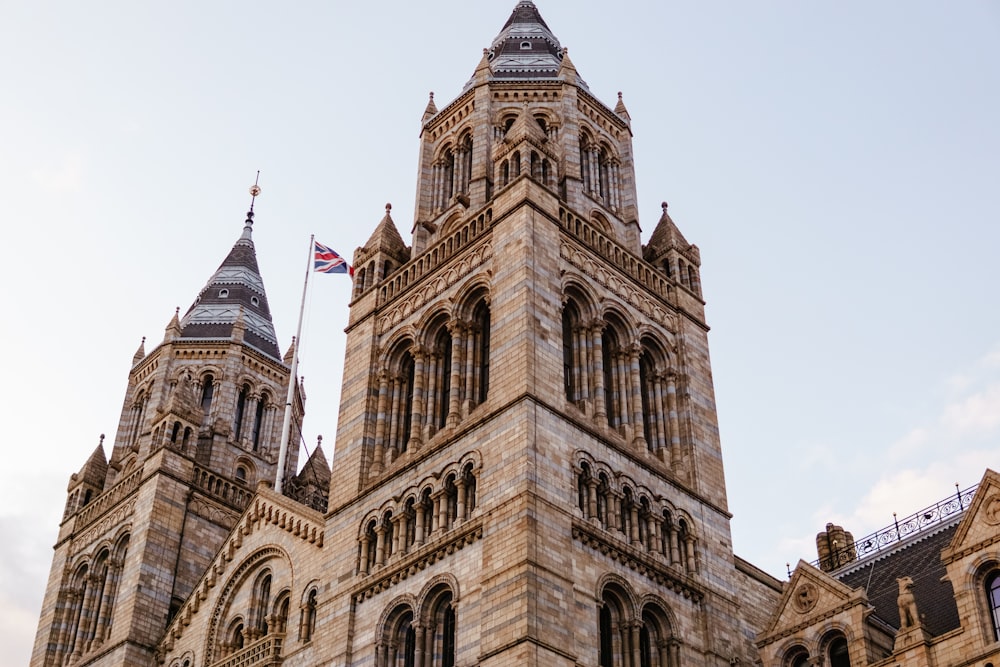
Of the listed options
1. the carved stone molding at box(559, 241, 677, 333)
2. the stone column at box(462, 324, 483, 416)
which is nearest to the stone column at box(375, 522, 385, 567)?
the stone column at box(462, 324, 483, 416)

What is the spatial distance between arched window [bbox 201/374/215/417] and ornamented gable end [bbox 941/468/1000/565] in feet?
129

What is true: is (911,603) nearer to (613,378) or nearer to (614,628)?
(614,628)

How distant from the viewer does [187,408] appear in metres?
59.3

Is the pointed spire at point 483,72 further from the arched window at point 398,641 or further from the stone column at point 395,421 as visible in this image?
the arched window at point 398,641

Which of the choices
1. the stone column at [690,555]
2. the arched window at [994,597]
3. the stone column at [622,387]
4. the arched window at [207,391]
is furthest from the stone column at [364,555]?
the arched window at [207,391]

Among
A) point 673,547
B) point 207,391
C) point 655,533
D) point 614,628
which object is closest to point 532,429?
point 655,533

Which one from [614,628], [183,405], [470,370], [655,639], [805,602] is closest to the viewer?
[614,628]

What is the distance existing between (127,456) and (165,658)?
14.5 metres

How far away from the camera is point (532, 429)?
37.9 meters

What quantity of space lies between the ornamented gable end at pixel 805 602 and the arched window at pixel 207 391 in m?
33.8

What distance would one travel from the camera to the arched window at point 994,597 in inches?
1309

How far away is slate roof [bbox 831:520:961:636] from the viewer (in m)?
36.9

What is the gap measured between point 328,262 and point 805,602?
2626 centimetres

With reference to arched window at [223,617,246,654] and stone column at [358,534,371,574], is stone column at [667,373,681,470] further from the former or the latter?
arched window at [223,617,246,654]
